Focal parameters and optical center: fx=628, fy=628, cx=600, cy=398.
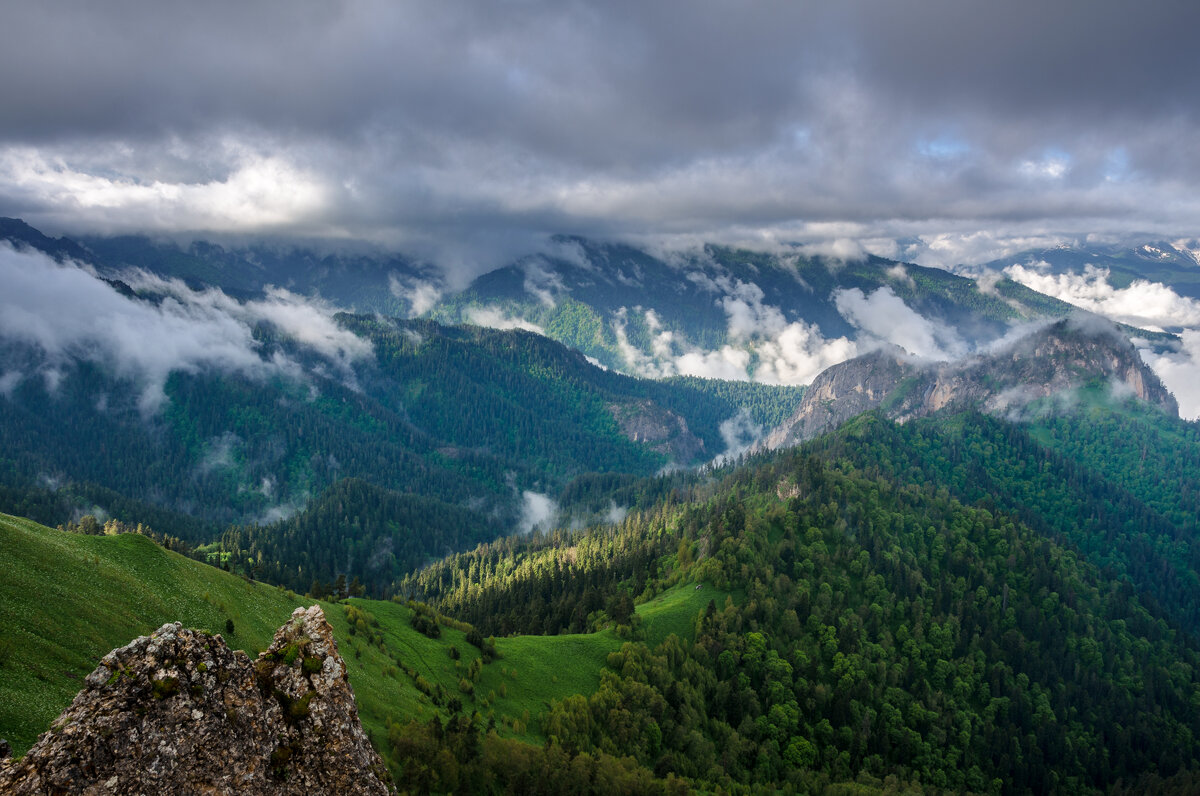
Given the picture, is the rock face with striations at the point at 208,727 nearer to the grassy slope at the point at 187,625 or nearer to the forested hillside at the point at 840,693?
the grassy slope at the point at 187,625

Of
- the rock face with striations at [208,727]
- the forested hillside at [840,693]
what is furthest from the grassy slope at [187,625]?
the rock face with striations at [208,727]

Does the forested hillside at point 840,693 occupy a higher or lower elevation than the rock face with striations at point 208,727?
lower

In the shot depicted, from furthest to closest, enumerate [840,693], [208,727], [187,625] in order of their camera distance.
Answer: [840,693] < [187,625] < [208,727]

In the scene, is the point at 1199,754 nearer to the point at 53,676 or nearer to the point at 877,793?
the point at 877,793

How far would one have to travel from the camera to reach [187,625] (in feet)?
251

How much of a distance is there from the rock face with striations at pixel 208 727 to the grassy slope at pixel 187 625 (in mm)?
26500

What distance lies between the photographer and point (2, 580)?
63.9 metres

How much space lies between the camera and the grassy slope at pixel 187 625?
55378mm

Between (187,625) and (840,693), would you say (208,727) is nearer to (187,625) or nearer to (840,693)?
(187,625)

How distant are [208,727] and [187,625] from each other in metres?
57.7

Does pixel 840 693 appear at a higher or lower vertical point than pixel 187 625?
lower

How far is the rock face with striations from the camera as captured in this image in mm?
26328

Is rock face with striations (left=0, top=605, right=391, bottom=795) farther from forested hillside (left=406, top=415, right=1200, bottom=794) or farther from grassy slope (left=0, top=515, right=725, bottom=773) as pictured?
forested hillside (left=406, top=415, right=1200, bottom=794)

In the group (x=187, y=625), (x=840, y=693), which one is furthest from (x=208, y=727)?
(x=840, y=693)
